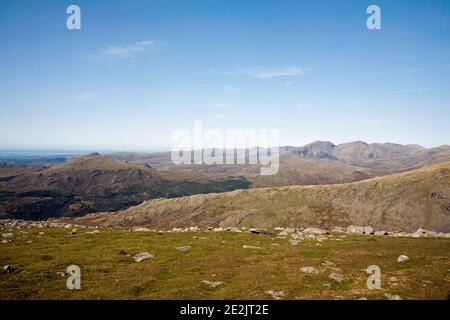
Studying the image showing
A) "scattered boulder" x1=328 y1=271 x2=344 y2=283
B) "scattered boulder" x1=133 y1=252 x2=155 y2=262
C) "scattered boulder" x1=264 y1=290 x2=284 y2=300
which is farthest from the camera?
"scattered boulder" x1=133 y1=252 x2=155 y2=262

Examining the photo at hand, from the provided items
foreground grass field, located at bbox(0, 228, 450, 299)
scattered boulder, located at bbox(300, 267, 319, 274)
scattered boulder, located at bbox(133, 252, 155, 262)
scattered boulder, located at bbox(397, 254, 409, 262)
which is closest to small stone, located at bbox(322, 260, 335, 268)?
foreground grass field, located at bbox(0, 228, 450, 299)

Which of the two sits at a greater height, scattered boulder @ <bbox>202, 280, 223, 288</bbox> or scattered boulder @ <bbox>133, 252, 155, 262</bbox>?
scattered boulder @ <bbox>202, 280, 223, 288</bbox>

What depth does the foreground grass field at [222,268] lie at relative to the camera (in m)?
28.4

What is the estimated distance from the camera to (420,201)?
589 ft

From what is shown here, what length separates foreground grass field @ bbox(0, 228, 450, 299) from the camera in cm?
2842

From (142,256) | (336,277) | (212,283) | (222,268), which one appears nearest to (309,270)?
(336,277)

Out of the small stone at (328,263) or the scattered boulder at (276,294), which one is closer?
the scattered boulder at (276,294)

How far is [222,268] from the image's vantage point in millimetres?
37156

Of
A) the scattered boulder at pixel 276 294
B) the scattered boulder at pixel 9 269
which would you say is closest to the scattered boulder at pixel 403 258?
the scattered boulder at pixel 276 294

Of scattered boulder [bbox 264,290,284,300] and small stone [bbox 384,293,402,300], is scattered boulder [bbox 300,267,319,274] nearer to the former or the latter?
scattered boulder [bbox 264,290,284,300]

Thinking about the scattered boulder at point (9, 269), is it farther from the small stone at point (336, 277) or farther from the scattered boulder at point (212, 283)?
the small stone at point (336, 277)

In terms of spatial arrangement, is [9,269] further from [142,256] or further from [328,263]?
[328,263]
